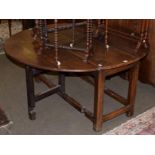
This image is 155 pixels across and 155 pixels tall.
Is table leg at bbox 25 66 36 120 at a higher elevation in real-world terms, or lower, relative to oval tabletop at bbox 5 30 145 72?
lower

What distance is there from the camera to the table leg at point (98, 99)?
1894mm

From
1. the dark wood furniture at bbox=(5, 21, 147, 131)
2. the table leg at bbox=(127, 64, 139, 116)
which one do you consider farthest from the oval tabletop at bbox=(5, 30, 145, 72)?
the table leg at bbox=(127, 64, 139, 116)

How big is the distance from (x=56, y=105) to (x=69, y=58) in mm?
675

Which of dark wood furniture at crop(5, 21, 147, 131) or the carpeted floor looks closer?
dark wood furniture at crop(5, 21, 147, 131)

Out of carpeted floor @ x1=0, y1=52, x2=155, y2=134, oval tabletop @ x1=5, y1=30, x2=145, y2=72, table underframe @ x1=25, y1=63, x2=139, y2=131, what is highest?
oval tabletop @ x1=5, y1=30, x2=145, y2=72

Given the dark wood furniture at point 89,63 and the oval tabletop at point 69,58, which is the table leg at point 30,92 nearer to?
the dark wood furniture at point 89,63

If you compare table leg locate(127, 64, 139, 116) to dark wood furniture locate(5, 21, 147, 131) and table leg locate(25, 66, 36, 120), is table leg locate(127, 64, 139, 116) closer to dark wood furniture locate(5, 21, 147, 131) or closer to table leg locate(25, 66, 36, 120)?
dark wood furniture locate(5, 21, 147, 131)

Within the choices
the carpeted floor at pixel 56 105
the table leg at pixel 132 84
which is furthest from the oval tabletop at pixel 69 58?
the carpeted floor at pixel 56 105

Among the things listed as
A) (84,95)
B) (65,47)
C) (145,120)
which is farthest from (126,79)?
(65,47)

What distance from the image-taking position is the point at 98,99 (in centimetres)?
199

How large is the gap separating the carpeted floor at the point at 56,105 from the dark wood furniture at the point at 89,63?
0.30 ft

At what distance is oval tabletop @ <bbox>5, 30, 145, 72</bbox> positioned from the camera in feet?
6.05

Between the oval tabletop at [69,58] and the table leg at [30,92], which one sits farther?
the table leg at [30,92]

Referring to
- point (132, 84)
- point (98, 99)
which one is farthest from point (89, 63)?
point (132, 84)
